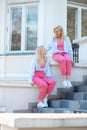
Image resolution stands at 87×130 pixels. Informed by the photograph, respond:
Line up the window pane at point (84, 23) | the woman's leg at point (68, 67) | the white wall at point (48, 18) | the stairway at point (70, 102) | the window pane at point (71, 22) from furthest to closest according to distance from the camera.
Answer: the window pane at point (84, 23) → the window pane at point (71, 22) → the white wall at point (48, 18) → the woman's leg at point (68, 67) → the stairway at point (70, 102)

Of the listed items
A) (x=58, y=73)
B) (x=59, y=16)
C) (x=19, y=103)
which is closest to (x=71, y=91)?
(x=58, y=73)

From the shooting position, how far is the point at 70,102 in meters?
8.45

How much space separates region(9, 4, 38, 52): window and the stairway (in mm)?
4674

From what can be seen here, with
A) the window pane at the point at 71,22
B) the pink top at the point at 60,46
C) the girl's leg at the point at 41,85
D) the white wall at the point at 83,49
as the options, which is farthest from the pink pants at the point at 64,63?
the window pane at the point at 71,22

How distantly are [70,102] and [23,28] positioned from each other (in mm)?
5908

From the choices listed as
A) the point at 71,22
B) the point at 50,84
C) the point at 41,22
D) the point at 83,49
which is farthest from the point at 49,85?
the point at 71,22

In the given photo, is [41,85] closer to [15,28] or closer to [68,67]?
[68,67]

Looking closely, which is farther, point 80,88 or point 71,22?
point 71,22

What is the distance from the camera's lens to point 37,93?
8992 mm

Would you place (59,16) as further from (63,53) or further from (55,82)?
(55,82)

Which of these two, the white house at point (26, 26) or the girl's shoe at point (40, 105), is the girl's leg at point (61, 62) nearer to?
the girl's shoe at point (40, 105)

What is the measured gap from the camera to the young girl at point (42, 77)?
342 inches

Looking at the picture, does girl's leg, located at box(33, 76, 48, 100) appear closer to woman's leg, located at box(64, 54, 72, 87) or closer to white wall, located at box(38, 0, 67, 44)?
woman's leg, located at box(64, 54, 72, 87)

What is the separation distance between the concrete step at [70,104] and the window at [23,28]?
4992 mm
